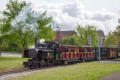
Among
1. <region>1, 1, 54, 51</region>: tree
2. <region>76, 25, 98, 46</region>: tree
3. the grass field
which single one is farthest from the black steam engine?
<region>76, 25, 98, 46</region>: tree

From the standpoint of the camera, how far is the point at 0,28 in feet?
99.1

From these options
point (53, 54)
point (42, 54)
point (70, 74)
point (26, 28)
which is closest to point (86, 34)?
point (26, 28)

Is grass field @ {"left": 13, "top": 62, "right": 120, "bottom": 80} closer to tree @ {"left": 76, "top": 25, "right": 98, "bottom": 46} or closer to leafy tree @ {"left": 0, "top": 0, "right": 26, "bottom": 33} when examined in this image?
leafy tree @ {"left": 0, "top": 0, "right": 26, "bottom": 33}

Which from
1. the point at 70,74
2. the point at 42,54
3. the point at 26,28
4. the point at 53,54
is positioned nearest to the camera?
the point at 70,74

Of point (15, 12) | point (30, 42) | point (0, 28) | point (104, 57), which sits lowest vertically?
point (104, 57)

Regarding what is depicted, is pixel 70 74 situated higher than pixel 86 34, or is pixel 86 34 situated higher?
pixel 86 34

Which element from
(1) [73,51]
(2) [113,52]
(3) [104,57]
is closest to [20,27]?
(1) [73,51]

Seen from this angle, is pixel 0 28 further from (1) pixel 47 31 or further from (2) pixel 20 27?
(1) pixel 47 31

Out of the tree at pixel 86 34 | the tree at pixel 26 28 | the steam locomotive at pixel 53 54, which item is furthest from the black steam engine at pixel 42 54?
the tree at pixel 86 34

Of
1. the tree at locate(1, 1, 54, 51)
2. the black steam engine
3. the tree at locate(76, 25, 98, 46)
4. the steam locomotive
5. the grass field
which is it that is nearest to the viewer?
the grass field

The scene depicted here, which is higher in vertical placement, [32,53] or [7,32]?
[7,32]

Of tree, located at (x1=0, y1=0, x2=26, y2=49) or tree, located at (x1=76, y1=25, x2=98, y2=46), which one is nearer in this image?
tree, located at (x1=0, y1=0, x2=26, y2=49)

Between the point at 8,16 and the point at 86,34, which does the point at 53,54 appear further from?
the point at 86,34

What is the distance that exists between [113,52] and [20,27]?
1822 cm
